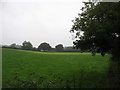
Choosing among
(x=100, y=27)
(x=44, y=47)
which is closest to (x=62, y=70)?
(x=100, y=27)

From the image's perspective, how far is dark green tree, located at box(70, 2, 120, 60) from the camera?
6.21m

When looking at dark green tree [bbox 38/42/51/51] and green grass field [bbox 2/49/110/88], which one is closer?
green grass field [bbox 2/49/110/88]

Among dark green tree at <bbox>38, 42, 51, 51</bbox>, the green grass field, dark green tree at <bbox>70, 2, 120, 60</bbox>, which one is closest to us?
dark green tree at <bbox>70, 2, 120, 60</bbox>

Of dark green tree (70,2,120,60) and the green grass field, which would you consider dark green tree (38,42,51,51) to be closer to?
the green grass field

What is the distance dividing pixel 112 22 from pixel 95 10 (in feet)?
3.83

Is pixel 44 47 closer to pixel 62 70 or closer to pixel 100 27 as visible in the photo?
pixel 62 70

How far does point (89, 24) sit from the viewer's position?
7164 mm

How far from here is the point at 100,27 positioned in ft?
20.6

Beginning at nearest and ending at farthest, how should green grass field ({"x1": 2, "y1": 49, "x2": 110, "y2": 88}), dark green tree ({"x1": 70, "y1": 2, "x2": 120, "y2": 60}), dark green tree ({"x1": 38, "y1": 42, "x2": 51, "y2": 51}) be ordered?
dark green tree ({"x1": 70, "y1": 2, "x2": 120, "y2": 60}), green grass field ({"x1": 2, "y1": 49, "x2": 110, "y2": 88}), dark green tree ({"x1": 38, "y1": 42, "x2": 51, "y2": 51})

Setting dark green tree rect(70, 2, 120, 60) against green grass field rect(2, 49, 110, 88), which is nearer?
dark green tree rect(70, 2, 120, 60)

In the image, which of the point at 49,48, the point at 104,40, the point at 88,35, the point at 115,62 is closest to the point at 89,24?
the point at 88,35

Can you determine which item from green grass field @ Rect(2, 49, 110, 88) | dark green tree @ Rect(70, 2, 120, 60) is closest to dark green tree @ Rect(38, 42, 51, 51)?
green grass field @ Rect(2, 49, 110, 88)

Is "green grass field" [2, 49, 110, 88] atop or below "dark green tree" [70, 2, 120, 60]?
below

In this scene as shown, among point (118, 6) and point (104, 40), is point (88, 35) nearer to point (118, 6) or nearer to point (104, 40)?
point (104, 40)
